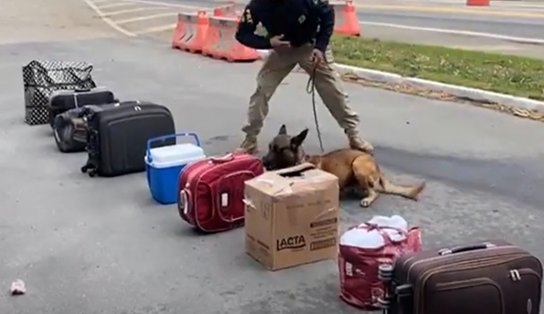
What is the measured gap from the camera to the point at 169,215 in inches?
250

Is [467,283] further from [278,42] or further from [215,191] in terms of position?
[278,42]

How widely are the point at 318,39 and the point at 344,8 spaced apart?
1128 centimetres

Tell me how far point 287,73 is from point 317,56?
1.97 feet

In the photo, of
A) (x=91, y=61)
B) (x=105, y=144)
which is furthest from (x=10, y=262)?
(x=91, y=61)

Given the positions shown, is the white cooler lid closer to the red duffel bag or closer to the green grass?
the red duffel bag

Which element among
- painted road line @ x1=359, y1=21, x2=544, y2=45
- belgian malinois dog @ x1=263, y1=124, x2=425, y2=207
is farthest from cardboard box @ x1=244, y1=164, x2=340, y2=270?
painted road line @ x1=359, y1=21, x2=544, y2=45

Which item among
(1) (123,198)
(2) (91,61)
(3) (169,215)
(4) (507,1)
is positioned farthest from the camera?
(4) (507,1)

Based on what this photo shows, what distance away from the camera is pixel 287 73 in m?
7.66

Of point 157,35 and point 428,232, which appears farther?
→ point 157,35

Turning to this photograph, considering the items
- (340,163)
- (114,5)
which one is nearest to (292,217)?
(340,163)

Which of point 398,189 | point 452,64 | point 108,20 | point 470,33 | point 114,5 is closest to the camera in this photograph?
point 398,189

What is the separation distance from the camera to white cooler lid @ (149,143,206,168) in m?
6.44

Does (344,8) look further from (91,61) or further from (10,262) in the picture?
(10,262)

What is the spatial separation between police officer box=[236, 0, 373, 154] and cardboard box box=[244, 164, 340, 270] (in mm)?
2092
